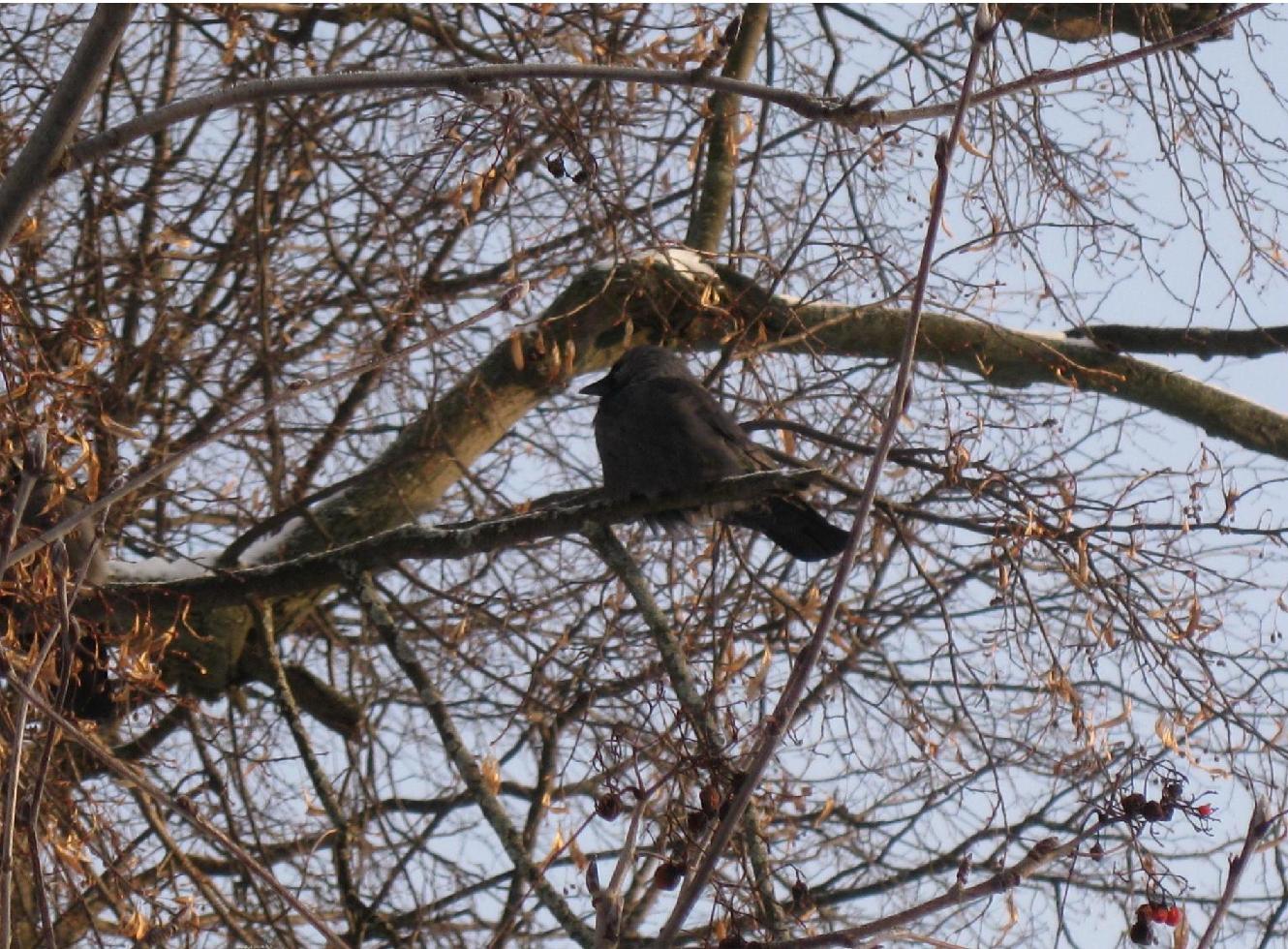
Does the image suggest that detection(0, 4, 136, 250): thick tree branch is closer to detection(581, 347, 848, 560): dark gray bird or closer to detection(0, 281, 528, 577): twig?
detection(0, 281, 528, 577): twig

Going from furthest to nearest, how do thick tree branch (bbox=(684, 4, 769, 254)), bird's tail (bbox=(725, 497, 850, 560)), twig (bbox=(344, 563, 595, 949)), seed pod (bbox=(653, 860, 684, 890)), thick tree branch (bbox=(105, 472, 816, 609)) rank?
thick tree branch (bbox=(684, 4, 769, 254)), bird's tail (bbox=(725, 497, 850, 560)), thick tree branch (bbox=(105, 472, 816, 609)), twig (bbox=(344, 563, 595, 949)), seed pod (bbox=(653, 860, 684, 890))

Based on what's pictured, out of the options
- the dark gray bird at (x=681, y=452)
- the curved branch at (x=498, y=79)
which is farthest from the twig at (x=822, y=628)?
the dark gray bird at (x=681, y=452)

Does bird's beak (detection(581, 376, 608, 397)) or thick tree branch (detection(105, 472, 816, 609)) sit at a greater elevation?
bird's beak (detection(581, 376, 608, 397))

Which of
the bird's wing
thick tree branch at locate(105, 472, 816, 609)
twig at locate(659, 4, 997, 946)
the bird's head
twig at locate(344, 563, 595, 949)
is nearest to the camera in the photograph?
twig at locate(659, 4, 997, 946)

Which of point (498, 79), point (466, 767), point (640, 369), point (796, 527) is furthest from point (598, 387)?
point (498, 79)

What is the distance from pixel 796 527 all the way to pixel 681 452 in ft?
1.65

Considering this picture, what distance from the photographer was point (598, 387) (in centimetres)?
571

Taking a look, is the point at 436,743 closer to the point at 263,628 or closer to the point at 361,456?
the point at 361,456

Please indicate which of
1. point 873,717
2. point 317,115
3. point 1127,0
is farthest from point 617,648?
point 1127,0

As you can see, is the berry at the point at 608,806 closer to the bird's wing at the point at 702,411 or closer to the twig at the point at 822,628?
the twig at the point at 822,628

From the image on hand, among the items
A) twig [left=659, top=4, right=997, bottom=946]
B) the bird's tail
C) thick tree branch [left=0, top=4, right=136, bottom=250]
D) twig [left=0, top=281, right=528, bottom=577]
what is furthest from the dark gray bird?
twig [left=659, top=4, right=997, bottom=946]

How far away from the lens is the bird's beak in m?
5.67

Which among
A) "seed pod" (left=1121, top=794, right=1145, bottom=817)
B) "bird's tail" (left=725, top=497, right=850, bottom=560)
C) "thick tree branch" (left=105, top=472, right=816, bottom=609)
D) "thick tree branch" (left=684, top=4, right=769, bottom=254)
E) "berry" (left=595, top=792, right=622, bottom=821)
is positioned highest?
"thick tree branch" (left=684, top=4, right=769, bottom=254)

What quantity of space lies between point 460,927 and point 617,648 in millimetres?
1481
